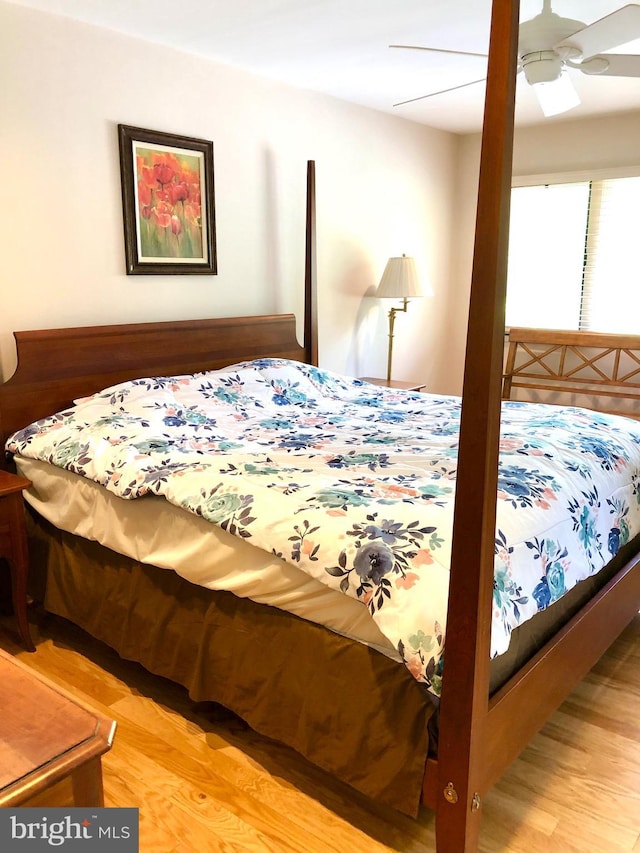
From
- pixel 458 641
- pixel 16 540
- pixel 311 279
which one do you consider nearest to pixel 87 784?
pixel 458 641

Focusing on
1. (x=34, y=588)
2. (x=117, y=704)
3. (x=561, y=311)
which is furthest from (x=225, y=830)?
(x=561, y=311)

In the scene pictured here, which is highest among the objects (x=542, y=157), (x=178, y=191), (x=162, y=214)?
(x=542, y=157)

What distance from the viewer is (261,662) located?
5.82 ft

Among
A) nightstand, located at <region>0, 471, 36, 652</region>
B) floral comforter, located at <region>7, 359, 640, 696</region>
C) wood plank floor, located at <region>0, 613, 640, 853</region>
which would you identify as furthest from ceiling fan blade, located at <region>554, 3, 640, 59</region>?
nightstand, located at <region>0, 471, 36, 652</region>

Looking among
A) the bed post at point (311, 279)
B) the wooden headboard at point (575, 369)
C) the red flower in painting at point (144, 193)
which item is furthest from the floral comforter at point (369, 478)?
the wooden headboard at point (575, 369)

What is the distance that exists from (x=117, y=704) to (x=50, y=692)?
1245 mm

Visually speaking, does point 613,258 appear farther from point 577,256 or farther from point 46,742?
point 46,742

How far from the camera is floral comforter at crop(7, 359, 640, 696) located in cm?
149

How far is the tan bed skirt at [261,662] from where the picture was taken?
1476 millimetres

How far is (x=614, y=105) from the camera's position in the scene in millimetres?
3996

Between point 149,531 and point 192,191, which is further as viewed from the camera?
point 192,191

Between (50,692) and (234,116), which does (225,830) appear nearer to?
(50,692)

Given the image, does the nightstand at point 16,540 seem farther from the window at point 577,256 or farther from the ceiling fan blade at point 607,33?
the window at point 577,256

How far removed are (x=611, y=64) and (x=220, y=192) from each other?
71.8 inches
